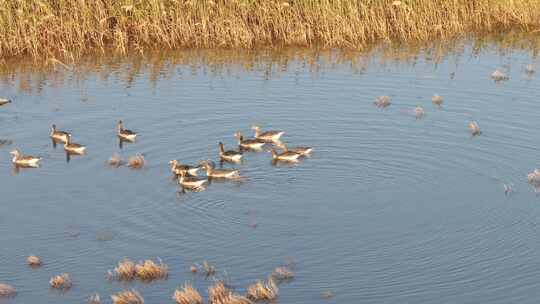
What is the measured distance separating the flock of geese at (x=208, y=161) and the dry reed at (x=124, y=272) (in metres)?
5.46

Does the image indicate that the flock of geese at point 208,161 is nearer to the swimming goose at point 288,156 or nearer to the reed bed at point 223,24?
the swimming goose at point 288,156

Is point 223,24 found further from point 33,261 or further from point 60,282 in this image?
point 60,282

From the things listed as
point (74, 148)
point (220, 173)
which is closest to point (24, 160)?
point (74, 148)

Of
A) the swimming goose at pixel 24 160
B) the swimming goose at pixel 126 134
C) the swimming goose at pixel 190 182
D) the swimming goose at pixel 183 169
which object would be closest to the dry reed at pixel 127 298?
the swimming goose at pixel 190 182

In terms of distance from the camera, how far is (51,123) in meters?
29.5

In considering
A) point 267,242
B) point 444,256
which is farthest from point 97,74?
point 444,256

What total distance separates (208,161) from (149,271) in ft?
25.6

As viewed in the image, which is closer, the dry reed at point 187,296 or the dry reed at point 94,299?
the dry reed at point 187,296

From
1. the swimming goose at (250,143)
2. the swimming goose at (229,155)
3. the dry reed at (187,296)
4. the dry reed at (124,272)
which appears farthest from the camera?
the swimming goose at (250,143)

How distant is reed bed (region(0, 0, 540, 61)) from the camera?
36.7m

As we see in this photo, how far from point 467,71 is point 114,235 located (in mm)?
17057

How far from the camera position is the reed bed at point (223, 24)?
36656 mm

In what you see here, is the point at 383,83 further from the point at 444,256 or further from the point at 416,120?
the point at 444,256

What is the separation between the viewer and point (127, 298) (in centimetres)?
1753
